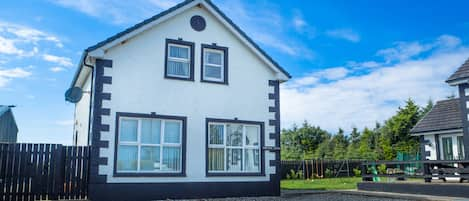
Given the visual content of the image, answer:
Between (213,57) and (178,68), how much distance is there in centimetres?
137

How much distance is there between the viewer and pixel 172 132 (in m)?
13.1

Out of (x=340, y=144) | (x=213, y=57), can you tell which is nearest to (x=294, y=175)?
(x=340, y=144)

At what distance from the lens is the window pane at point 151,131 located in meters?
12.6

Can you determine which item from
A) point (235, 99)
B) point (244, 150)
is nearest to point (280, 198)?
point (244, 150)

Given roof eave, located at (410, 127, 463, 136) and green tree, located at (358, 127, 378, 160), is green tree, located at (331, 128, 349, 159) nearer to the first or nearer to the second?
green tree, located at (358, 127, 378, 160)

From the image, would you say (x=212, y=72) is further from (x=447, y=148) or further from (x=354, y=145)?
(x=354, y=145)

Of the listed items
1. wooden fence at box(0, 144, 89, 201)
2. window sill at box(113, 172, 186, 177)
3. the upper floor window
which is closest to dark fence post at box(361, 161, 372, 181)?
the upper floor window

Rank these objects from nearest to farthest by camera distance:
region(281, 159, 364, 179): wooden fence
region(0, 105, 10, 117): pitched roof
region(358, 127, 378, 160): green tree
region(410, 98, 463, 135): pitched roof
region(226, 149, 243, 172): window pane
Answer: region(226, 149, 243, 172): window pane → region(410, 98, 463, 135): pitched roof → region(0, 105, 10, 117): pitched roof → region(281, 159, 364, 179): wooden fence → region(358, 127, 378, 160): green tree

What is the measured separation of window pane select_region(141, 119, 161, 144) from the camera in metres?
12.6

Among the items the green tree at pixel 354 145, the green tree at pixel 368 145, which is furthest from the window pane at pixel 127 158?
the green tree at pixel 354 145

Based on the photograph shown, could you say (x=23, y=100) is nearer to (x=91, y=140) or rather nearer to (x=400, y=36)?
(x=91, y=140)

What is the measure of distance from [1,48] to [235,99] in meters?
8.00

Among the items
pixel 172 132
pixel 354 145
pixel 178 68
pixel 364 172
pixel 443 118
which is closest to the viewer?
pixel 172 132

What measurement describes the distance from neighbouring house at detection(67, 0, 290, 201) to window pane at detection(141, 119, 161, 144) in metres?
0.03
